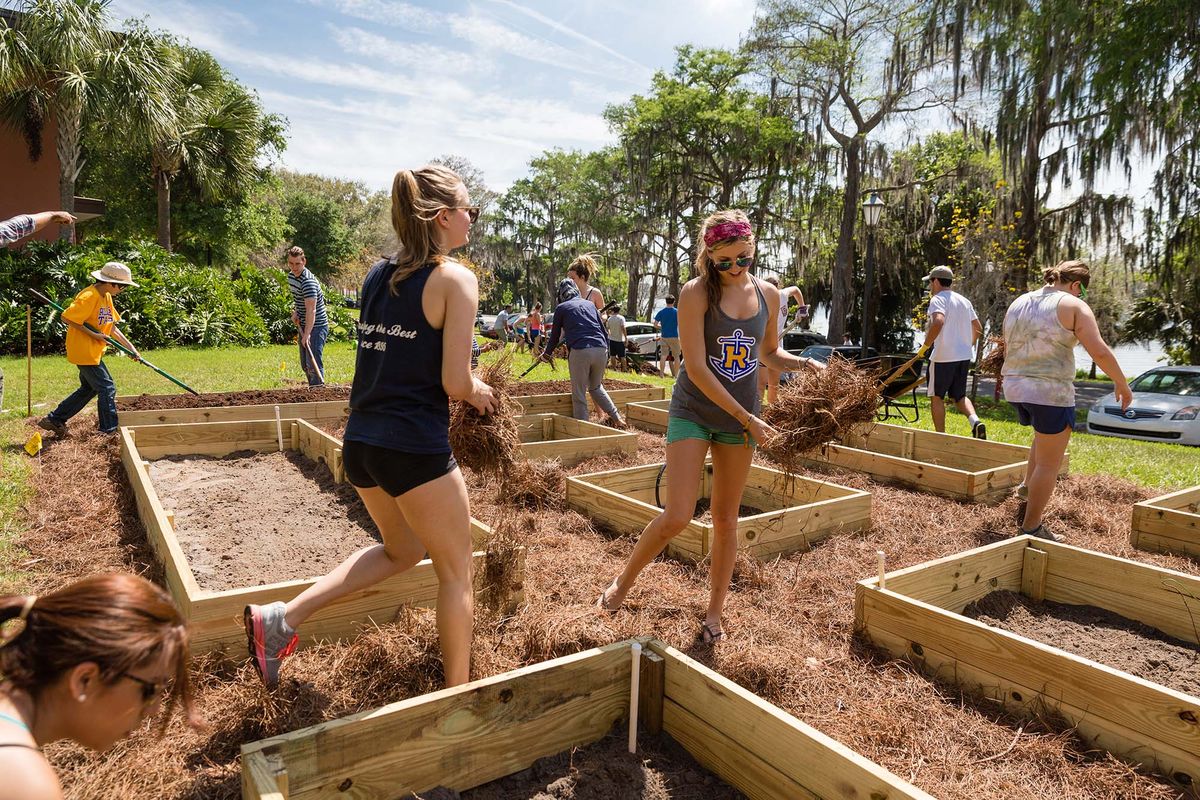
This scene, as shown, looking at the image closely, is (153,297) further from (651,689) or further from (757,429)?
(651,689)

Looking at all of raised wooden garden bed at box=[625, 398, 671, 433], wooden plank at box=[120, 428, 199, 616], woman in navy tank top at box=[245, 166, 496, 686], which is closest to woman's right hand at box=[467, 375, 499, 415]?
woman in navy tank top at box=[245, 166, 496, 686]

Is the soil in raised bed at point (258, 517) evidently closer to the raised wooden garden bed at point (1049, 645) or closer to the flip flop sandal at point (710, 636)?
the flip flop sandal at point (710, 636)

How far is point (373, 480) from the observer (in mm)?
2521

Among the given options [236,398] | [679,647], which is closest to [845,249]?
[236,398]

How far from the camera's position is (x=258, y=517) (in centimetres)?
511

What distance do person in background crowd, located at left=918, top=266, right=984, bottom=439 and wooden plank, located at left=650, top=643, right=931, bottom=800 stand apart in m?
6.01

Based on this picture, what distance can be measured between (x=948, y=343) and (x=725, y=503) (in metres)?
5.57

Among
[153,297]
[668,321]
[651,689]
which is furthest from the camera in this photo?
[153,297]

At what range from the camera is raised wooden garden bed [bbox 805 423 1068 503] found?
5.95 m

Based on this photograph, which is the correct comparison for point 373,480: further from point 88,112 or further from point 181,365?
point 88,112

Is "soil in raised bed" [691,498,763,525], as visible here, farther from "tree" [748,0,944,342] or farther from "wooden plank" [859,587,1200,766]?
"tree" [748,0,944,342]

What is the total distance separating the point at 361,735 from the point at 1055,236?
23508 millimetres

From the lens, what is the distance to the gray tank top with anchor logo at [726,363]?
10.3 ft

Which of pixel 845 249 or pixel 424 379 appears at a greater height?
pixel 845 249
